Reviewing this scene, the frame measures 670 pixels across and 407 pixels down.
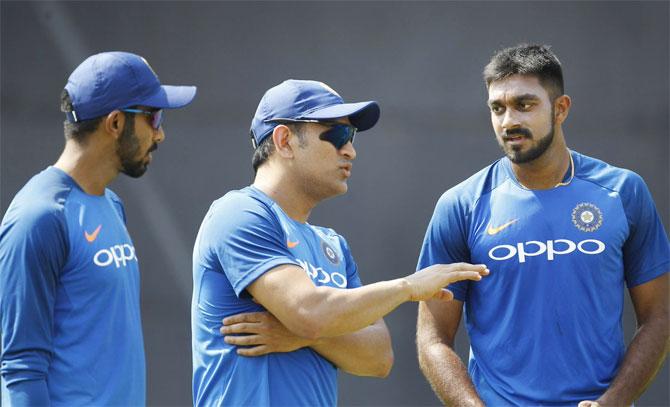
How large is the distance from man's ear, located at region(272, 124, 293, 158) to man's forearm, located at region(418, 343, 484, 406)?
1017mm

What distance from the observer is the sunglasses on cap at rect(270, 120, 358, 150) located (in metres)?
3.15

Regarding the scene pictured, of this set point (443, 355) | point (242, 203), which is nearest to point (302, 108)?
point (242, 203)

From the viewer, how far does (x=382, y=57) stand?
18.4 ft

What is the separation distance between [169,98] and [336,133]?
69cm

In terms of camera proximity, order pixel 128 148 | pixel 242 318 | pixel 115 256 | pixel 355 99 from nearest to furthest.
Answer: pixel 242 318 < pixel 115 256 < pixel 128 148 < pixel 355 99

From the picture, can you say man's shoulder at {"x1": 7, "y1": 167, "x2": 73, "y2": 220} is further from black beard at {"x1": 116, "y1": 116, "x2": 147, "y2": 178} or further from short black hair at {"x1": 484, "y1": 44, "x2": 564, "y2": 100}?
short black hair at {"x1": 484, "y1": 44, "x2": 564, "y2": 100}

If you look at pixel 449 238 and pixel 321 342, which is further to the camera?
pixel 449 238

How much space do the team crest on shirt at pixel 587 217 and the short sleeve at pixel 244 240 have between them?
3.90 ft

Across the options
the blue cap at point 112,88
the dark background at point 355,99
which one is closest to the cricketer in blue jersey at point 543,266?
the blue cap at point 112,88

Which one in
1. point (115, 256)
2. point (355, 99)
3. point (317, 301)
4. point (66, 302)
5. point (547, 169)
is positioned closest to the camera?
point (317, 301)

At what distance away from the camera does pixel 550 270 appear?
346 cm

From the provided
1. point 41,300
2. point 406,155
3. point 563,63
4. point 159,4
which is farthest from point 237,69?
point 41,300

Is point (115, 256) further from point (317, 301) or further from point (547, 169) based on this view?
point (547, 169)

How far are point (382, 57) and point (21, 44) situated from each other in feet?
7.07
